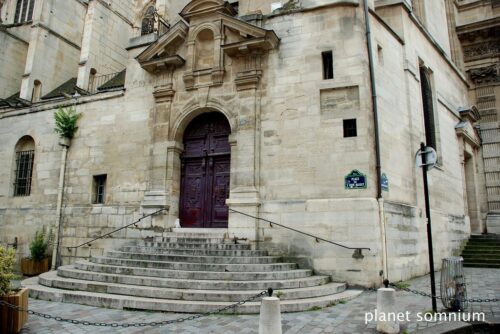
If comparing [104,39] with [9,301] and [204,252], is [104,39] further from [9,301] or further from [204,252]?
[9,301]

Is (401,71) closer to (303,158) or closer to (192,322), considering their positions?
(303,158)

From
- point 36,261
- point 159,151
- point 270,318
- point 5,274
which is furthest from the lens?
point 36,261

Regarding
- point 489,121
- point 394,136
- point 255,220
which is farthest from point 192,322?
point 489,121

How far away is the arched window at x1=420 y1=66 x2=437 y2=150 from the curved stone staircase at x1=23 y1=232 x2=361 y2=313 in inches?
307

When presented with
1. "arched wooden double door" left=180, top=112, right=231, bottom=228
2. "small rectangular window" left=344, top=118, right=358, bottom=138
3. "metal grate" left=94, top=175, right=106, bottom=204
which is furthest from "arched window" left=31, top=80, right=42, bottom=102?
"small rectangular window" left=344, top=118, right=358, bottom=138

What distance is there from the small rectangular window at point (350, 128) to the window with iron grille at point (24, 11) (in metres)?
19.9

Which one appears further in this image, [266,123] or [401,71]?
[401,71]

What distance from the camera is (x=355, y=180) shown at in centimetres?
911

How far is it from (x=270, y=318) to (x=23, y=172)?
13.3 m

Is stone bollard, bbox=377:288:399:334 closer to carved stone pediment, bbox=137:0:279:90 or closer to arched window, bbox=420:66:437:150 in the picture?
carved stone pediment, bbox=137:0:279:90

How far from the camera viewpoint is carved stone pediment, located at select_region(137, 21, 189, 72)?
11.5m

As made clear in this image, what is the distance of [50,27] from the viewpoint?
19312 mm

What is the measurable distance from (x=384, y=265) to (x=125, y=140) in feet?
27.2

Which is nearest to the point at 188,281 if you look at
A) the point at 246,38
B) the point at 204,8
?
the point at 246,38
